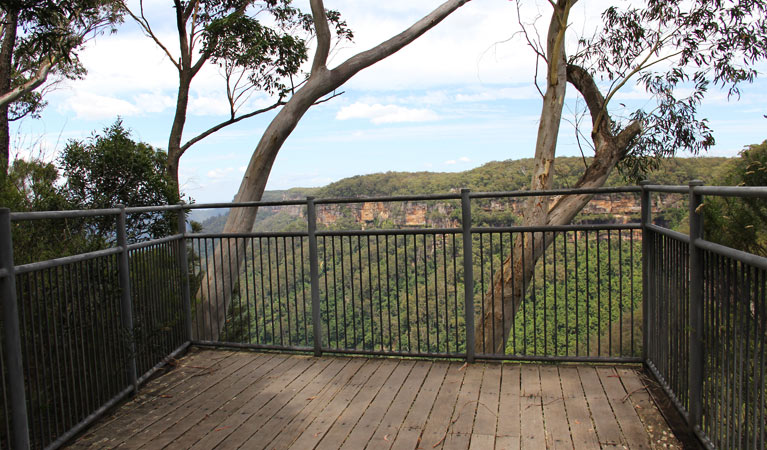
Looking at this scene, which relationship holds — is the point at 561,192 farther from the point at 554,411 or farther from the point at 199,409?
the point at 199,409

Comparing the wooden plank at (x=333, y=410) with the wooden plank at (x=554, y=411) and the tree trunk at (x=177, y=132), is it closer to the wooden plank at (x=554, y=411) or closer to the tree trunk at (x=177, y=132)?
the wooden plank at (x=554, y=411)

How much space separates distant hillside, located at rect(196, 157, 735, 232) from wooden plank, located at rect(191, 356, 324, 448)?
2327mm

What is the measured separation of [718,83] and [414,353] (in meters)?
9.70

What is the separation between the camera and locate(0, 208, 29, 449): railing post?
9.61ft

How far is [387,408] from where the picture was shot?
12.3 feet

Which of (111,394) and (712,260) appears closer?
(712,260)

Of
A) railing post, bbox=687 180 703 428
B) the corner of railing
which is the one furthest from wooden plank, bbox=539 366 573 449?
the corner of railing

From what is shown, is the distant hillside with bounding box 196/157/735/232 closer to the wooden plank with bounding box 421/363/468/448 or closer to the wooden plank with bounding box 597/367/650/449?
the wooden plank with bounding box 421/363/468/448

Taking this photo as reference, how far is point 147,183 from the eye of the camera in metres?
6.99

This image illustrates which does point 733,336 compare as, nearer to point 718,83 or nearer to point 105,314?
point 105,314

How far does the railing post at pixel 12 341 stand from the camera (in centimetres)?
293

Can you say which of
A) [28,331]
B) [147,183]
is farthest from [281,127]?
[28,331]

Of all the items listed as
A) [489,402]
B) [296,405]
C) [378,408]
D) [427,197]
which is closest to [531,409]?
[489,402]

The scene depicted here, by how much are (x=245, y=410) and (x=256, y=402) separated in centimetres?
15
